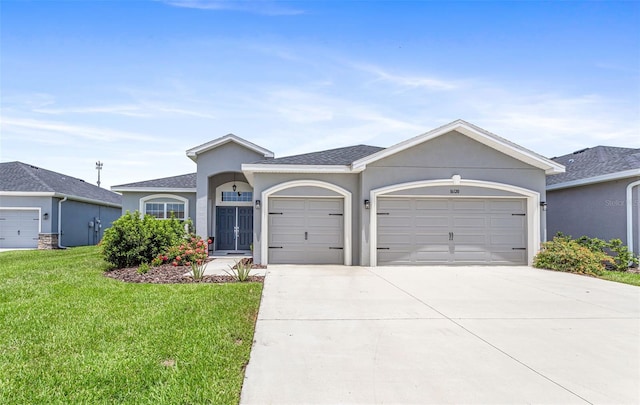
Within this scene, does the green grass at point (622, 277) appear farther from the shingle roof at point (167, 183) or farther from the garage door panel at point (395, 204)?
the shingle roof at point (167, 183)

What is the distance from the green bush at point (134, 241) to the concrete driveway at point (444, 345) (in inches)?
197

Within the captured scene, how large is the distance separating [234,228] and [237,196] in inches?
56.7

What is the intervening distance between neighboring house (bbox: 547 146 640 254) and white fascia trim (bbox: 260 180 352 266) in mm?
8141

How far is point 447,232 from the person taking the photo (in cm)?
1145

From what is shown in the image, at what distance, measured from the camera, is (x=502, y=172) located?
11469mm

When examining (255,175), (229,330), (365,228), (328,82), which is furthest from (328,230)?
(229,330)

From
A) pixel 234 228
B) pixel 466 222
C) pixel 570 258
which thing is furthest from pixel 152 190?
pixel 570 258

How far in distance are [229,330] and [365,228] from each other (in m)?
7.06

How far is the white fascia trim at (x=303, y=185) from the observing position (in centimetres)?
1137

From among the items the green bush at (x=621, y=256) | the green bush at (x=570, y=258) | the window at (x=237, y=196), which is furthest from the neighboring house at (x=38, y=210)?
the green bush at (x=621, y=256)

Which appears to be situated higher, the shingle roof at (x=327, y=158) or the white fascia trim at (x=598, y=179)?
the shingle roof at (x=327, y=158)

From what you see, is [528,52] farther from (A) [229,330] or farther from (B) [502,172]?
(A) [229,330]

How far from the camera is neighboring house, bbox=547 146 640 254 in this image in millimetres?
11094

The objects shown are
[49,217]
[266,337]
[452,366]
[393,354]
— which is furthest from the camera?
[49,217]
